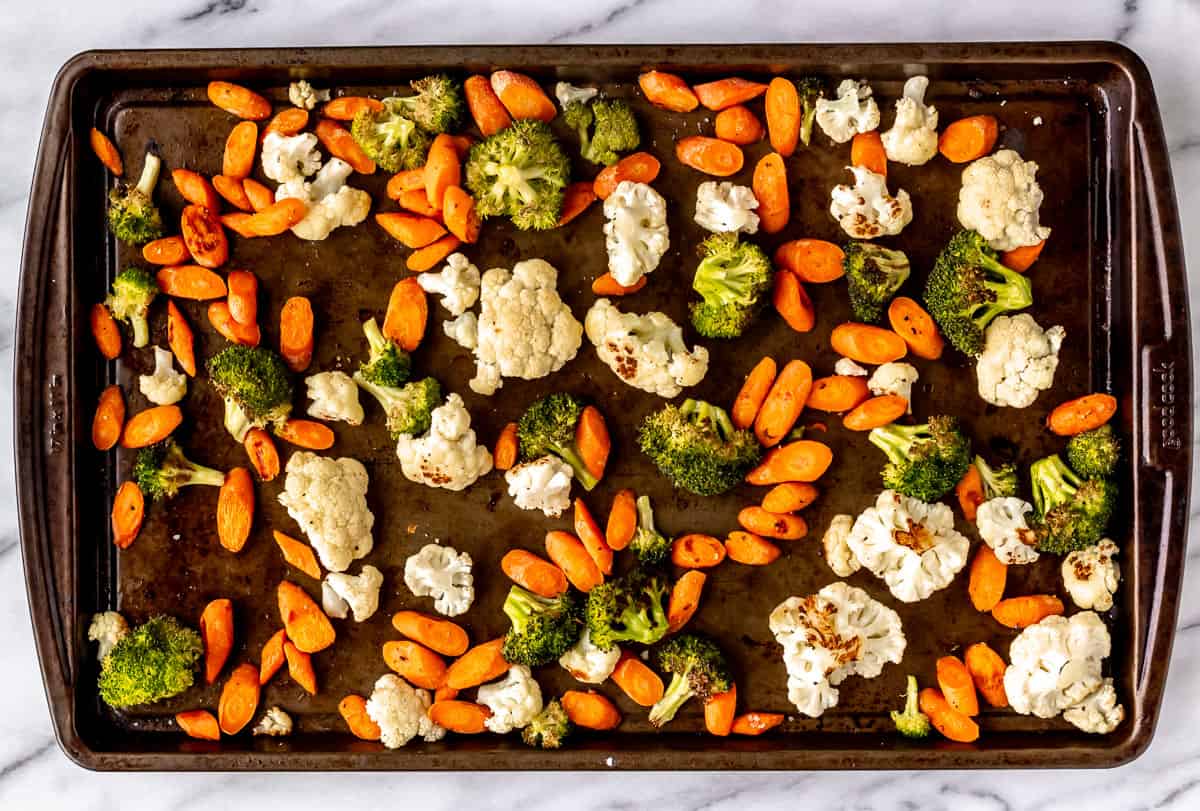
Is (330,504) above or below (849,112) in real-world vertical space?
below

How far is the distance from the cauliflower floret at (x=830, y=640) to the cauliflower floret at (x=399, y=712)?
0.98m

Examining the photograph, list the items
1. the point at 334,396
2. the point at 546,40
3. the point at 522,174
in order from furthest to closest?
1. the point at 546,40
2. the point at 334,396
3. the point at 522,174

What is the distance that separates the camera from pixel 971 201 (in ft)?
9.31

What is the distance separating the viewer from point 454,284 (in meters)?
2.87

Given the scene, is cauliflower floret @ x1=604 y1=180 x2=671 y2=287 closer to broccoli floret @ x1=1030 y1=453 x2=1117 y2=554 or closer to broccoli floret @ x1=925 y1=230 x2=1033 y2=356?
broccoli floret @ x1=925 y1=230 x2=1033 y2=356

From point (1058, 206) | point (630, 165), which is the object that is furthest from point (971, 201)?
point (630, 165)

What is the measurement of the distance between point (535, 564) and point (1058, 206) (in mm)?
1722

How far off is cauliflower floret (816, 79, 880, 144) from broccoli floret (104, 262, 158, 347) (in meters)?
1.86

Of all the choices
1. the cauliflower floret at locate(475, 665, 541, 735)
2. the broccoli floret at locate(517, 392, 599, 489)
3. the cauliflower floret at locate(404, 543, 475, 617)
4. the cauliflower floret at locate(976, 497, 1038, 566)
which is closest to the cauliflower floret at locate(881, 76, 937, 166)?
the cauliflower floret at locate(976, 497, 1038, 566)

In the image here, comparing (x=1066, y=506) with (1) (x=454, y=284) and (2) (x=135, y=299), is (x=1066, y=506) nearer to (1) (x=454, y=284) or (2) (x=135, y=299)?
(1) (x=454, y=284)

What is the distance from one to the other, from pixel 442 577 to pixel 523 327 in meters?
0.72

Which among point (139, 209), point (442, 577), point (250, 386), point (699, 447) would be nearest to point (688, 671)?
point (699, 447)

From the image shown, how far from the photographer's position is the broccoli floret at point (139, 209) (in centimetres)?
286

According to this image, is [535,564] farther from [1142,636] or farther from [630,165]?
[1142,636]
